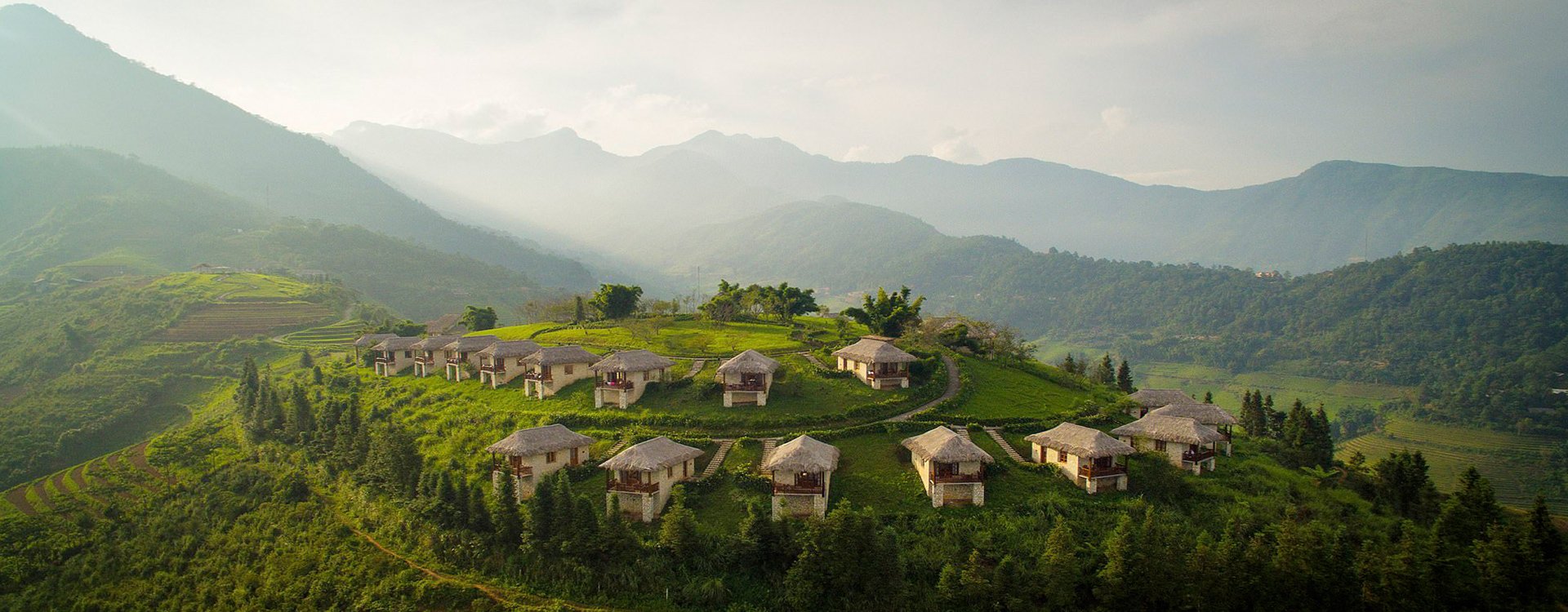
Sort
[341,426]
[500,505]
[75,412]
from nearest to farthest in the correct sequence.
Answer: [500,505]
[341,426]
[75,412]

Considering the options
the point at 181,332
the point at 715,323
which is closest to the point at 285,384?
the point at 181,332

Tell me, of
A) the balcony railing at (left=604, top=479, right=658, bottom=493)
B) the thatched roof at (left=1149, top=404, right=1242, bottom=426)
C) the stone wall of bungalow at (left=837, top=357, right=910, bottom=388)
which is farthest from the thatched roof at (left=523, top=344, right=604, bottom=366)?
the thatched roof at (left=1149, top=404, right=1242, bottom=426)

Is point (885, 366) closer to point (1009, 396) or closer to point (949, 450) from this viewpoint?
point (1009, 396)

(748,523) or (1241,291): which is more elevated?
(1241,291)

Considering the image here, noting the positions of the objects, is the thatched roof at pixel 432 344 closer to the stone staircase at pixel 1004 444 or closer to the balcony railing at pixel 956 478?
the balcony railing at pixel 956 478

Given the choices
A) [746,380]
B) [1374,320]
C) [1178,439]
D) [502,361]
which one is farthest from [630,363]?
[1374,320]

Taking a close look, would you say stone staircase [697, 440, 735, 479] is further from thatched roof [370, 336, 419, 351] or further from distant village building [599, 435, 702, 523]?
thatched roof [370, 336, 419, 351]

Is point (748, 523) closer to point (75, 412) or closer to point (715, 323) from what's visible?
point (715, 323)
